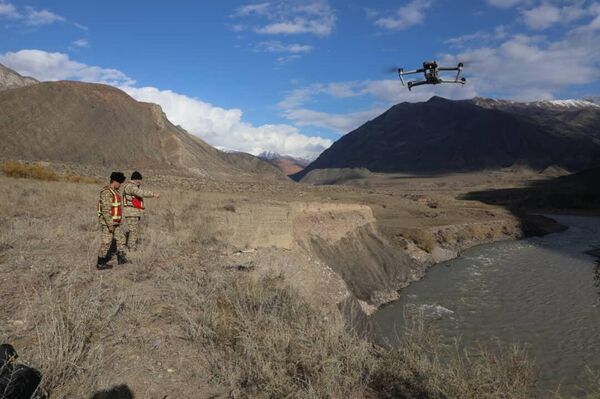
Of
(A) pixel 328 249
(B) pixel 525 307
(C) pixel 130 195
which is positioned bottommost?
(B) pixel 525 307

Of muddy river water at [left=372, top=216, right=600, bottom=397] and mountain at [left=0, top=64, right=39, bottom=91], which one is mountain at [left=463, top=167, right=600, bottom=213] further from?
mountain at [left=0, top=64, right=39, bottom=91]

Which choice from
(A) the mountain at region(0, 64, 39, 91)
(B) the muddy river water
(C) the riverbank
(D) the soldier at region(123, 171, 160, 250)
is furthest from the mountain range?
(C) the riverbank

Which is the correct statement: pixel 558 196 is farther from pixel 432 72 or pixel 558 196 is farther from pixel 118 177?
pixel 118 177

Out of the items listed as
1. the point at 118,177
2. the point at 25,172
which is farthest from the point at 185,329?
the point at 25,172

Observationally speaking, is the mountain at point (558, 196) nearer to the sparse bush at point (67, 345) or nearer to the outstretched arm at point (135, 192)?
the outstretched arm at point (135, 192)

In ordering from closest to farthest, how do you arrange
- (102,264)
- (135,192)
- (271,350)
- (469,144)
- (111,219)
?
(271,350) → (102,264) → (111,219) → (135,192) → (469,144)

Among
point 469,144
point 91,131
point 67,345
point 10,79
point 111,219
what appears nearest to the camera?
point 67,345

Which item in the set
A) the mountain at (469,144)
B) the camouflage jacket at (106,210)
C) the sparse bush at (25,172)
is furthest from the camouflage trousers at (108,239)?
the mountain at (469,144)
